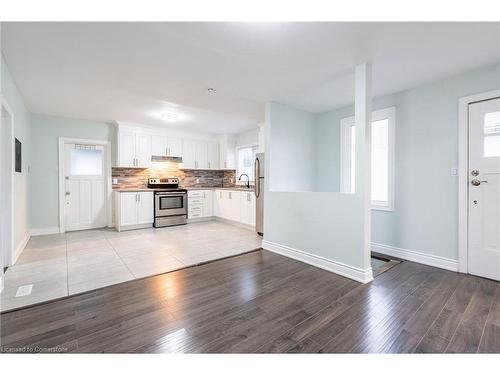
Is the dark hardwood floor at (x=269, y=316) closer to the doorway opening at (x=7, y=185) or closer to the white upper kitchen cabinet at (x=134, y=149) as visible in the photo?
the doorway opening at (x=7, y=185)

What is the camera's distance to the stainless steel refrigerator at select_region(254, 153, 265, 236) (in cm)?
460

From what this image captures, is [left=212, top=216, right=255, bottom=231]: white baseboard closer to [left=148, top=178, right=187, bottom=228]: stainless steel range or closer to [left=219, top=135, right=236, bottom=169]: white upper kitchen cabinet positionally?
[left=148, top=178, right=187, bottom=228]: stainless steel range

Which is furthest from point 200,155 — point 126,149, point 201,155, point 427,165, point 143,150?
point 427,165

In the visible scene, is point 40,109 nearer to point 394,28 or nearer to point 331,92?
point 331,92

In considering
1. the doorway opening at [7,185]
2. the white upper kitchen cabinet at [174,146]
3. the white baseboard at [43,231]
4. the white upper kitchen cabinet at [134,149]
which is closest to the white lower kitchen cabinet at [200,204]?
the white upper kitchen cabinet at [174,146]

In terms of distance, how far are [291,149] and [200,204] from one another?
10.3 feet

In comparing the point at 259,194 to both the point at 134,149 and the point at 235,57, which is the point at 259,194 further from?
the point at 134,149

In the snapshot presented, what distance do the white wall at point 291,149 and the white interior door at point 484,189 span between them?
207 cm

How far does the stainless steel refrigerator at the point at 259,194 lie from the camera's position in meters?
4.60

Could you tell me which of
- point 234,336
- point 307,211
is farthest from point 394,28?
point 234,336

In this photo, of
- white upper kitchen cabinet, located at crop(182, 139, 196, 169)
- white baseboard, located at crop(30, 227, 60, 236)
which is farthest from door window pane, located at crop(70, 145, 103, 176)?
white upper kitchen cabinet, located at crop(182, 139, 196, 169)

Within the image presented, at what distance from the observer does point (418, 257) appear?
300cm

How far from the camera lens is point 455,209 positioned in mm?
2730

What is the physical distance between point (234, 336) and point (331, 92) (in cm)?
307
